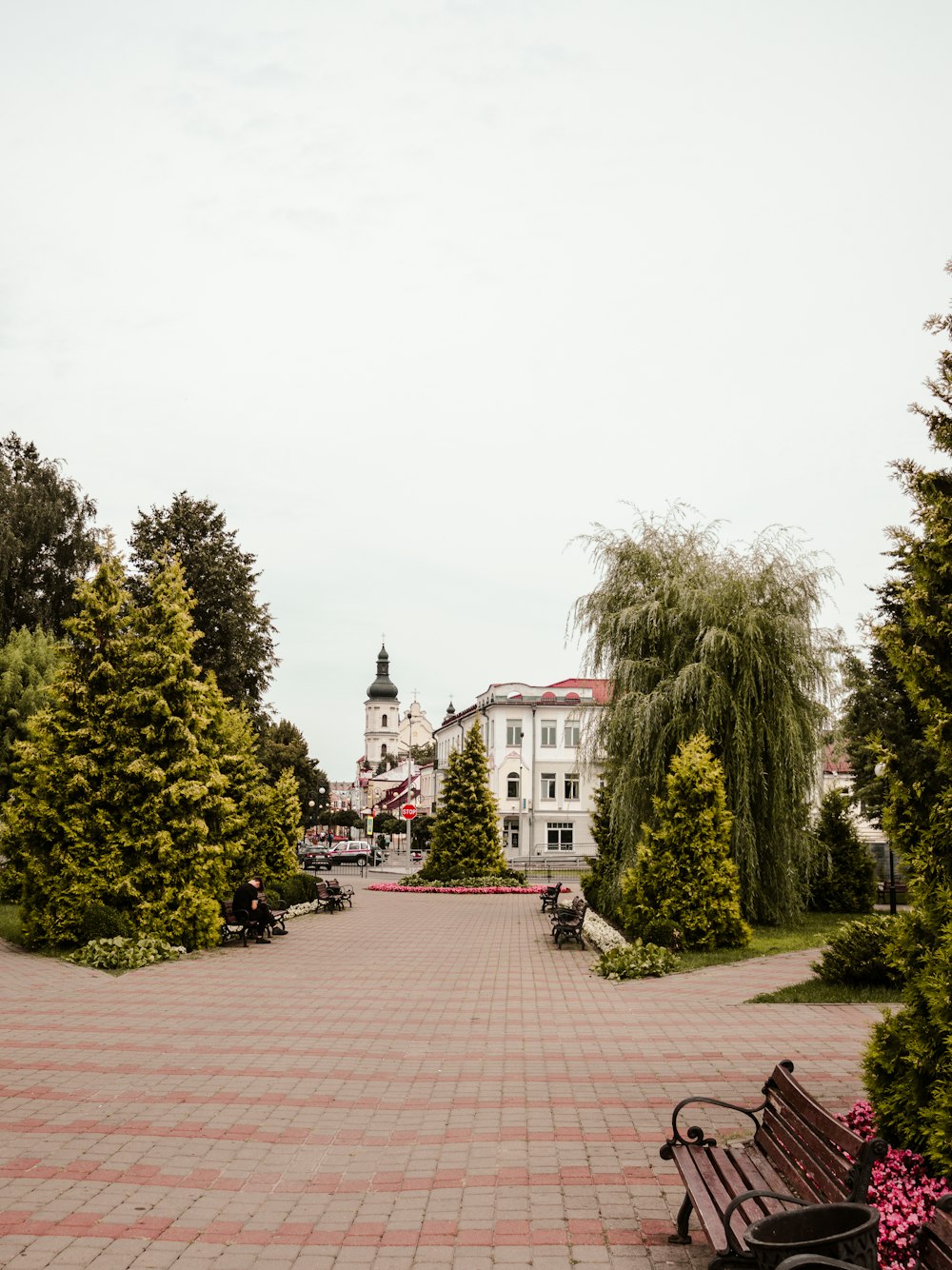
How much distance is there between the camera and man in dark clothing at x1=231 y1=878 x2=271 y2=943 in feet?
69.8

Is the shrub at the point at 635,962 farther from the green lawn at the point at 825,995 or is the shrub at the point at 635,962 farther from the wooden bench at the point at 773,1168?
the wooden bench at the point at 773,1168

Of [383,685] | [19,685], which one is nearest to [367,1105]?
[19,685]

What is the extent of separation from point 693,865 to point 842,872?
10827mm

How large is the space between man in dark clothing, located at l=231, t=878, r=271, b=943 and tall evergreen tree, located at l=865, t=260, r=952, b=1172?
1636 cm

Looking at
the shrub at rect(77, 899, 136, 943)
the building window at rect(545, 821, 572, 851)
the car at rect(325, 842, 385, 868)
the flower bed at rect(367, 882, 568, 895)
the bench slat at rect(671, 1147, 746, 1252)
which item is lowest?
the bench slat at rect(671, 1147, 746, 1252)

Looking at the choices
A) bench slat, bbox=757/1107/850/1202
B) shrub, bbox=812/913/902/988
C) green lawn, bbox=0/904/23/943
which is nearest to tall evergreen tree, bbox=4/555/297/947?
green lawn, bbox=0/904/23/943

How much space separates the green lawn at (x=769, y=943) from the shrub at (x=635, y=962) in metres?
0.27

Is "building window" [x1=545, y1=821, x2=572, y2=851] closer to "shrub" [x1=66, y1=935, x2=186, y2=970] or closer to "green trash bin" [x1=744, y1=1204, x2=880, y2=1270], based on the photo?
"shrub" [x1=66, y1=935, x2=186, y2=970]

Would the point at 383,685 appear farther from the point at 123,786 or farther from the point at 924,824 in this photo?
the point at 924,824

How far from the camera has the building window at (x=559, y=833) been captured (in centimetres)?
6153

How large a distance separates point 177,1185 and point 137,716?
43.0 ft

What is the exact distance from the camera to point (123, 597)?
19.9 m

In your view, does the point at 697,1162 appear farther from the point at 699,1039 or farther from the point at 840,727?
the point at 840,727

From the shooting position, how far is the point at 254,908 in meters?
21.4
